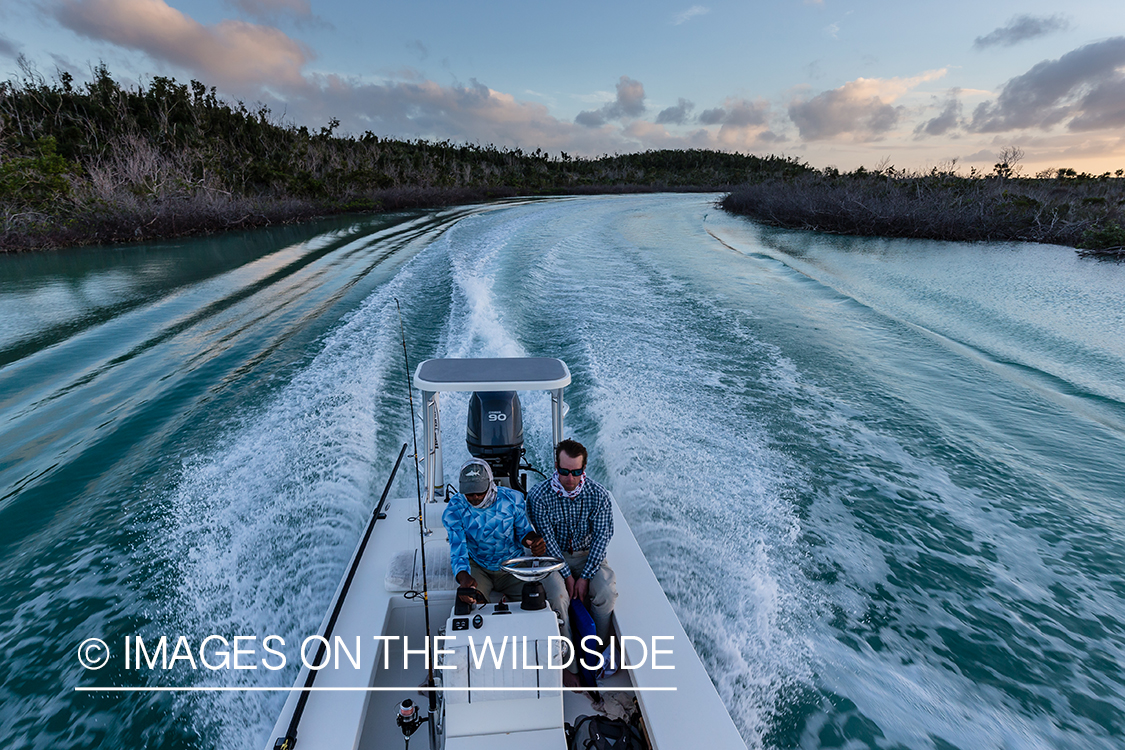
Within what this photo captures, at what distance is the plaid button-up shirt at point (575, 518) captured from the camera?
328 centimetres

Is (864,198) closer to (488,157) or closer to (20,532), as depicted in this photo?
(20,532)

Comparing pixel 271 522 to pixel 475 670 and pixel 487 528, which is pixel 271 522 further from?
pixel 475 670

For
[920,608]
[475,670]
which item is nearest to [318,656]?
[475,670]

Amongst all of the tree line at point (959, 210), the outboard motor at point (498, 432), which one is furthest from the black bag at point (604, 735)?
the tree line at point (959, 210)

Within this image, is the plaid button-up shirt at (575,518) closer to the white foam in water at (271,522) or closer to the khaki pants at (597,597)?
the khaki pants at (597,597)

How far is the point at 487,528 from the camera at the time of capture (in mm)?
3096

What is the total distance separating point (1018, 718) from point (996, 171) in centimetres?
3380

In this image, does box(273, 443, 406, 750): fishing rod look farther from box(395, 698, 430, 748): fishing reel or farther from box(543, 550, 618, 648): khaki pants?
box(543, 550, 618, 648): khaki pants

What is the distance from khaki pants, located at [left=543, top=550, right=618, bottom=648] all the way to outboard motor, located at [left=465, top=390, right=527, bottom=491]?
3.89 ft

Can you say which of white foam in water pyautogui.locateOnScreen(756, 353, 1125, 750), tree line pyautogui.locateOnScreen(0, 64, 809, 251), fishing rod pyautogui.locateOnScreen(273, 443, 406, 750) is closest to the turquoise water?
white foam in water pyautogui.locateOnScreen(756, 353, 1125, 750)

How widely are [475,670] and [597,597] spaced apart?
1.02 meters

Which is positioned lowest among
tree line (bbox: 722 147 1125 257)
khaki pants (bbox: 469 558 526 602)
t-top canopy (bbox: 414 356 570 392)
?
khaki pants (bbox: 469 558 526 602)

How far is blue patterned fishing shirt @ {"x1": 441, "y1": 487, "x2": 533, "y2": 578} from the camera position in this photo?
305 cm

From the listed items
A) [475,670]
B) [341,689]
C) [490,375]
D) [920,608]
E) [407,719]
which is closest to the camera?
[475,670]
